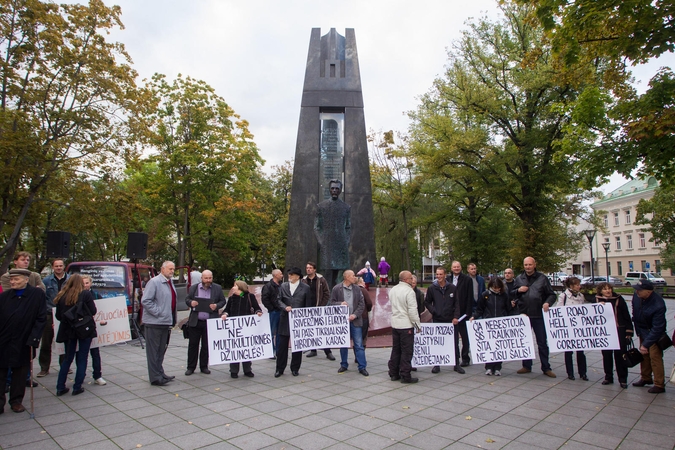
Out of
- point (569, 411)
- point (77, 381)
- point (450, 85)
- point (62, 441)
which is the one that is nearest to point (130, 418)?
point (62, 441)

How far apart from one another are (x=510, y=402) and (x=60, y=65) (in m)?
18.6

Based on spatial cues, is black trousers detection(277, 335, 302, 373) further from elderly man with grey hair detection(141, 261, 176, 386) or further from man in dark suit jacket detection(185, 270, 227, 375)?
elderly man with grey hair detection(141, 261, 176, 386)

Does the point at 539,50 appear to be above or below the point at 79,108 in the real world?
below

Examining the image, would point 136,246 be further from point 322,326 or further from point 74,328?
point 322,326

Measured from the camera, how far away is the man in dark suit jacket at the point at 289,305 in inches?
296

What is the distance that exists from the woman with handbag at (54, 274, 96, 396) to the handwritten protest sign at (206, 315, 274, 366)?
174 cm

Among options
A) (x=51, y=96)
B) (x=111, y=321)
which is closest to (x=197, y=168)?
(x=51, y=96)

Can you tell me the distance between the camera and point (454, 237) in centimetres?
3441

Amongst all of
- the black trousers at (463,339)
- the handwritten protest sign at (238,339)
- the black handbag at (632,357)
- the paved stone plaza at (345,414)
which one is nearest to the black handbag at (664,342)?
the black handbag at (632,357)

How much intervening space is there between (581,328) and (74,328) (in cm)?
767

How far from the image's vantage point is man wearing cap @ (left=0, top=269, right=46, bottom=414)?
549cm

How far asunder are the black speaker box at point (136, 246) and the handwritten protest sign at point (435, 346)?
27.0 feet

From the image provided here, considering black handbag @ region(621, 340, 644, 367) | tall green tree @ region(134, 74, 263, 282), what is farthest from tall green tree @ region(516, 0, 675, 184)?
tall green tree @ region(134, 74, 263, 282)

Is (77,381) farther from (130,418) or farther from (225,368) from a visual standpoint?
(225,368)
